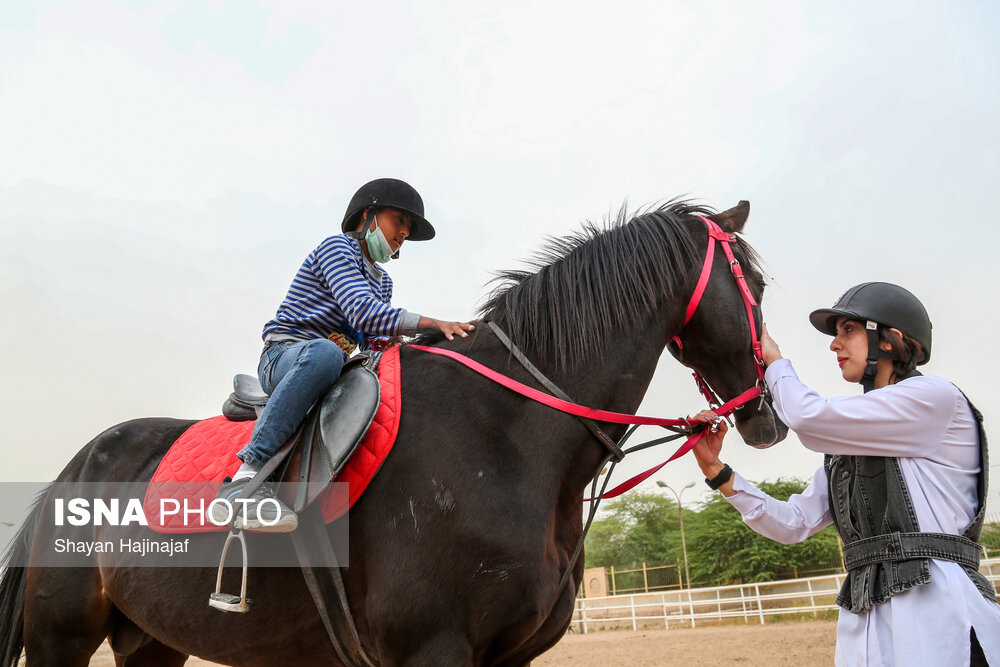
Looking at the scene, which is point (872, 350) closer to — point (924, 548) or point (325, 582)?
point (924, 548)

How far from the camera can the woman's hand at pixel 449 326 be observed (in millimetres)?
3057

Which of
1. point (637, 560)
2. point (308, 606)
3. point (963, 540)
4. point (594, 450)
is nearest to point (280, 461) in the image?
point (308, 606)

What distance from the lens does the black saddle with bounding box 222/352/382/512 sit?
2699 mm

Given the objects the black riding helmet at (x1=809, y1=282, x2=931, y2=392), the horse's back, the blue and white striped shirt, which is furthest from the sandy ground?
the blue and white striped shirt

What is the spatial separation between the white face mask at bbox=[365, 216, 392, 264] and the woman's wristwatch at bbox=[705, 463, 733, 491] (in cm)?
194

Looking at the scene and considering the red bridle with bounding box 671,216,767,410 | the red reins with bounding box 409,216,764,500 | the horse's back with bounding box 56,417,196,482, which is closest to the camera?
the red reins with bounding box 409,216,764,500

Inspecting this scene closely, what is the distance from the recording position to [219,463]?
331cm

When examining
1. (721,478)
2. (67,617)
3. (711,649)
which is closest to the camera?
(721,478)

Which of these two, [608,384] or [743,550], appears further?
[743,550]

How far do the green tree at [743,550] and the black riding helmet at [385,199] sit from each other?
97.8 ft

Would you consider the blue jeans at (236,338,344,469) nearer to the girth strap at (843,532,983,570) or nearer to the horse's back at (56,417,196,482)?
the horse's back at (56,417,196,482)

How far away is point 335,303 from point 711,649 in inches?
509

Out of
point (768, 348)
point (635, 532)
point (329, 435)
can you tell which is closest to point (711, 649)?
point (768, 348)

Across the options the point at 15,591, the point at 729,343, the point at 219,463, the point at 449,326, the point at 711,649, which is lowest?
the point at 711,649
